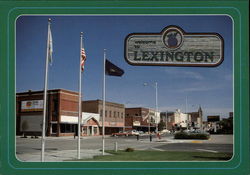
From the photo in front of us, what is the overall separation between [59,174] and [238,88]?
3.97 meters

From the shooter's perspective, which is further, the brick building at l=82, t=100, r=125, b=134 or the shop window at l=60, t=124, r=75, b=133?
the shop window at l=60, t=124, r=75, b=133

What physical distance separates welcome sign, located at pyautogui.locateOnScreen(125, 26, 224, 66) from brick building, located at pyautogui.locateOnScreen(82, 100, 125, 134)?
1.90 m

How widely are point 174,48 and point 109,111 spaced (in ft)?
12.4

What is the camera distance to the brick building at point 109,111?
8.54 meters

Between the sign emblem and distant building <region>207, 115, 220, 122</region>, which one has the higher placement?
the sign emblem

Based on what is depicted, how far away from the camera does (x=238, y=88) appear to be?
255 inches

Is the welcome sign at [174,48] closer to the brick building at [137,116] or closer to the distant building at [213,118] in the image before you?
the distant building at [213,118]

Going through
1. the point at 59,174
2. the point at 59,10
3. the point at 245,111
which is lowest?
the point at 59,174

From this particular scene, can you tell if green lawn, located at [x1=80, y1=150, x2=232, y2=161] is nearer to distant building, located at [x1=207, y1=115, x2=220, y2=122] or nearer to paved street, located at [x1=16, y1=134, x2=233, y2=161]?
paved street, located at [x1=16, y1=134, x2=233, y2=161]

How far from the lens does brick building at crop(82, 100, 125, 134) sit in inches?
336

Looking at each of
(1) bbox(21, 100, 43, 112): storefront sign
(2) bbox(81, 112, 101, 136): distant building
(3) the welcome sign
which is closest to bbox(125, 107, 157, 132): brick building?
(2) bbox(81, 112, 101, 136): distant building

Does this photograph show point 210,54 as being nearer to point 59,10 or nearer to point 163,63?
point 163,63

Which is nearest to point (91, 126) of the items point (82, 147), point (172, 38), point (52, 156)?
point (82, 147)

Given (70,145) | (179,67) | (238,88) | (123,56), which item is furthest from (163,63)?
(70,145)
